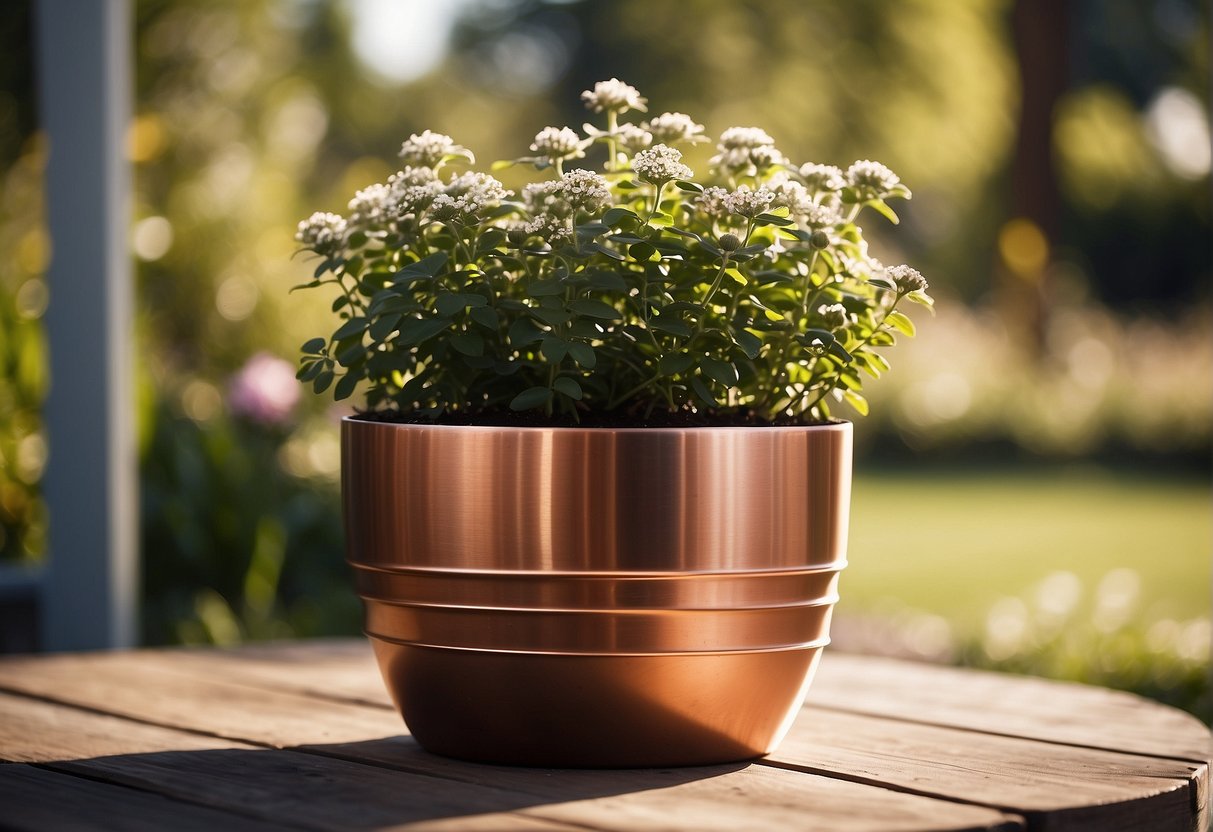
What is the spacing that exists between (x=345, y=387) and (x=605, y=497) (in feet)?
0.87

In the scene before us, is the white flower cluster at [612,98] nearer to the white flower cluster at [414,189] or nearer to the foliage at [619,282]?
the foliage at [619,282]

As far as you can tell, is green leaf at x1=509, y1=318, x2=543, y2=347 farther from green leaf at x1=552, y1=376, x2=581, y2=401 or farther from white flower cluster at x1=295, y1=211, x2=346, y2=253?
white flower cluster at x1=295, y1=211, x2=346, y2=253

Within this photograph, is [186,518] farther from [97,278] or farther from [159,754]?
[159,754]

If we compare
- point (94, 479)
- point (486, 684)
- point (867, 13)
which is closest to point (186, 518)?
point (94, 479)

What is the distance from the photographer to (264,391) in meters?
4.09

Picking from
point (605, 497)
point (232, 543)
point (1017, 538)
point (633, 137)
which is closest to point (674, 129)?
point (633, 137)

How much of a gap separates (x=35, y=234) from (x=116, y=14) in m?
2.28

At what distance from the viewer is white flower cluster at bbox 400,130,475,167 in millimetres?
1265

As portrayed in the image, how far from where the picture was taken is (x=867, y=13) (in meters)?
16.4

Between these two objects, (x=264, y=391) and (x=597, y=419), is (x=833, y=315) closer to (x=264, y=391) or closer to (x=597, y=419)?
(x=597, y=419)

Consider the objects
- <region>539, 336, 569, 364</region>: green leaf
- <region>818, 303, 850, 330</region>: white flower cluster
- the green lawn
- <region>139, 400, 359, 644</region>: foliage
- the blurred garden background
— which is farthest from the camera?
the green lawn

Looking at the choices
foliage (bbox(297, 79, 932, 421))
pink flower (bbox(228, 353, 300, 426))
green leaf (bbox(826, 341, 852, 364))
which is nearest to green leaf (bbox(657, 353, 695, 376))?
foliage (bbox(297, 79, 932, 421))

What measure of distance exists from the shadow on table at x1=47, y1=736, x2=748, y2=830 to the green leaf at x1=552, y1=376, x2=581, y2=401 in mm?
316

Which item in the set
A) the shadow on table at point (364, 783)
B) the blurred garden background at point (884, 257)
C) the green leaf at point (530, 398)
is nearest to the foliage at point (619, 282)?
the green leaf at point (530, 398)
